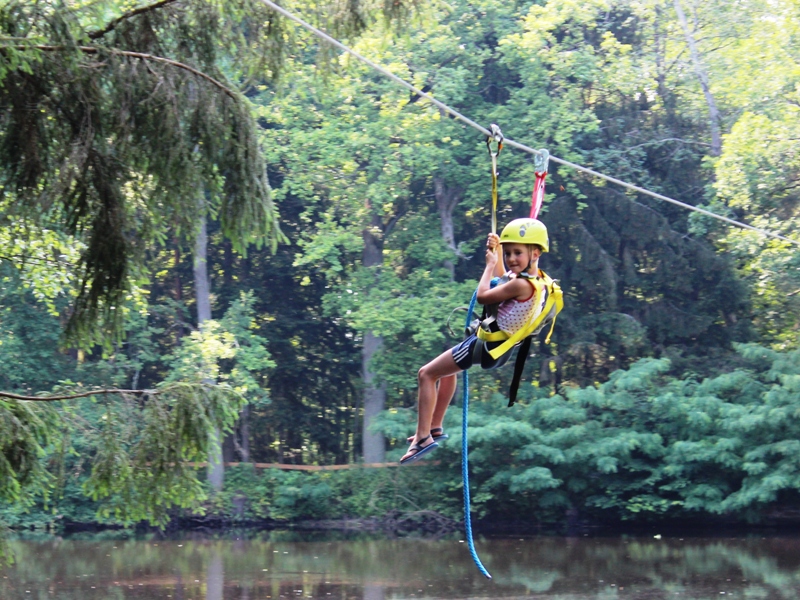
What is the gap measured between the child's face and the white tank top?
149mm

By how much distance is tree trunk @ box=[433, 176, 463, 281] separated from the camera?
2302cm

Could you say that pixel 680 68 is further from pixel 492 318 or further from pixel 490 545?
pixel 492 318

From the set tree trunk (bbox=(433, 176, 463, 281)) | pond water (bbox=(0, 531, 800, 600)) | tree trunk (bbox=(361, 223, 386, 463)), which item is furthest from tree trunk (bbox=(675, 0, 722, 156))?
pond water (bbox=(0, 531, 800, 600))

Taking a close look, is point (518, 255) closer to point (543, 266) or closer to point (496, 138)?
point (496, 138)

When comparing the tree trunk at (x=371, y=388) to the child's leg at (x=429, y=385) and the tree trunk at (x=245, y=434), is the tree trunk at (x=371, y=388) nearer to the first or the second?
the tree trunk at (x=245, y=434)

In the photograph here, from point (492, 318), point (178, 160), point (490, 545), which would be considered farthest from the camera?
point (490, 545)

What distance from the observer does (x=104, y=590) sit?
15234mm

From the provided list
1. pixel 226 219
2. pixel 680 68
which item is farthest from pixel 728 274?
pixel 226 219

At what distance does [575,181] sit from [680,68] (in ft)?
14.5

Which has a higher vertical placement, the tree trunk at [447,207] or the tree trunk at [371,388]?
the tree trunk at [447,207]

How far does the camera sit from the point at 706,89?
77.0ft

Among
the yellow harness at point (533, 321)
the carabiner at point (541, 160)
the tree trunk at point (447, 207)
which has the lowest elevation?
the yellow harness at point (533, 321)

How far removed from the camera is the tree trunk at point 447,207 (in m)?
23.0

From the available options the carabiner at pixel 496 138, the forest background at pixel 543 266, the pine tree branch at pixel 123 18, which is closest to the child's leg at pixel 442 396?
the carabiner at pixel 496 138
